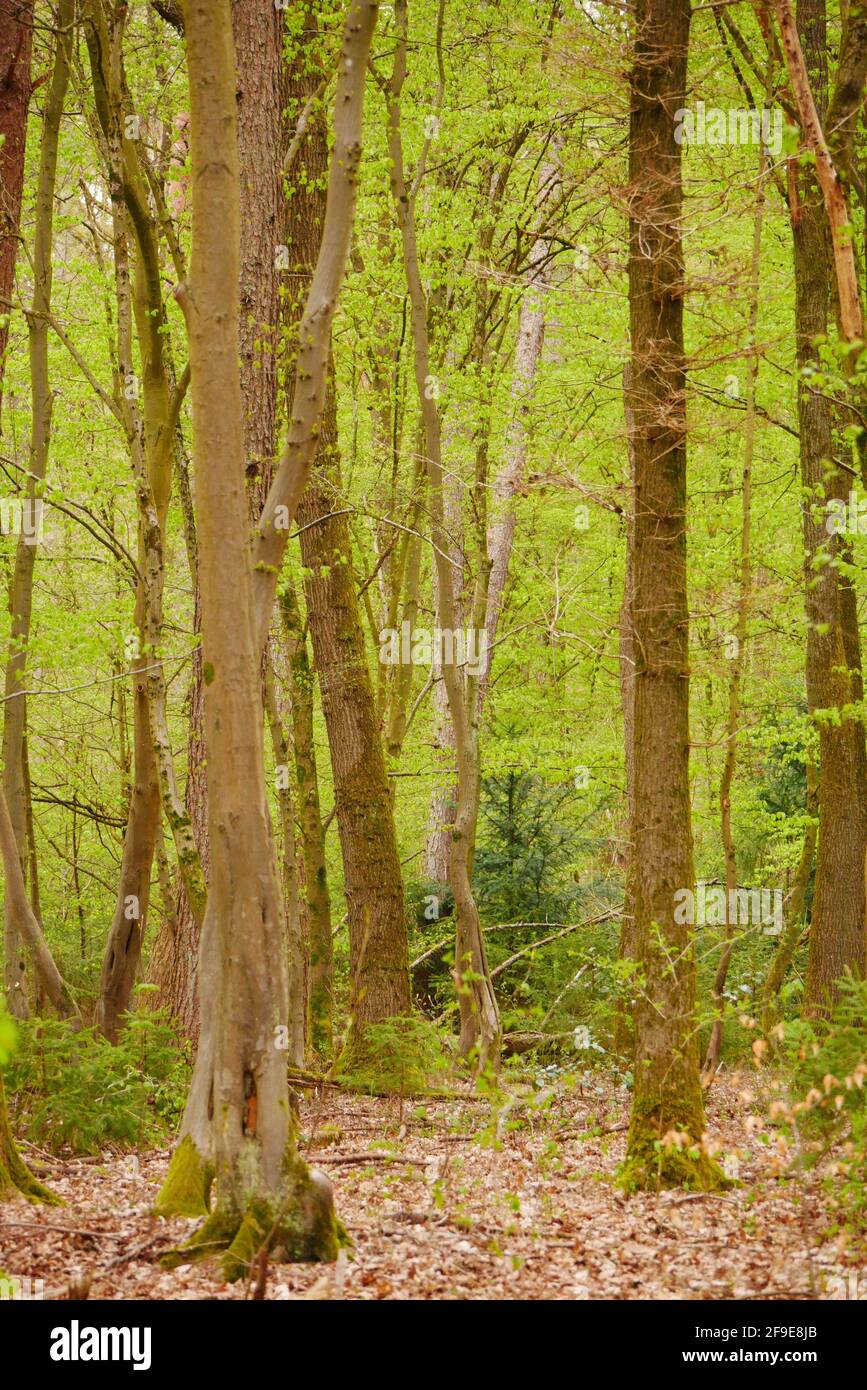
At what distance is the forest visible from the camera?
5039mm

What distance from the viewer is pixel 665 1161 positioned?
6574mm

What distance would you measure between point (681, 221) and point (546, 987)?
8893 millimetres

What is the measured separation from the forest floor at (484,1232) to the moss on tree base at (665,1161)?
114 mm

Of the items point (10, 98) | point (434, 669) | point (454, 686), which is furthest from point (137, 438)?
point (434, 669)

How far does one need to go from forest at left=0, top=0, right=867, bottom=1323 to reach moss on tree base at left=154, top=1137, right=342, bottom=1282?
0.02 metres

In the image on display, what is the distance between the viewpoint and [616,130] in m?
12.5

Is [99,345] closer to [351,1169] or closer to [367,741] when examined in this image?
[367,741]

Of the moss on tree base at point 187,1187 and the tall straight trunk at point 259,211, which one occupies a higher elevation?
the tall straight trunk at point 259,211

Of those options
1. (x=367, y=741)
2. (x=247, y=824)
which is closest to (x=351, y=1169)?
(x=247, y=824)

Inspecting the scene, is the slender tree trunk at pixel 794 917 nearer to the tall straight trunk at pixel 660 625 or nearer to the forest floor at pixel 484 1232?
the forest floor at pixel 484 1232

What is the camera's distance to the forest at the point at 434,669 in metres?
5.04

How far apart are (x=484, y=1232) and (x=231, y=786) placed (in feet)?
8.17

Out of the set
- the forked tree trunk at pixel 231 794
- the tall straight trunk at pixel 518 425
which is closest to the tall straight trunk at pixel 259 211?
the forked tree trunk at pixel 231 794

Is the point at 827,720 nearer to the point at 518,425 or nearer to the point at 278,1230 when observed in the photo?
the point at 518,425
